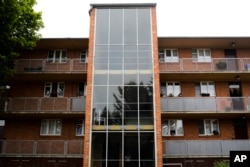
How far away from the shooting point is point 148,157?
756 inches

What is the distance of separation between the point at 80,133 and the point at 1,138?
5.94 metres

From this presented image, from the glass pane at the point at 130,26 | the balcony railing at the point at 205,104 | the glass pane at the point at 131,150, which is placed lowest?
the glass pane at the point at 131,150

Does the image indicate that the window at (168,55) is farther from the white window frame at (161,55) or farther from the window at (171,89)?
the window at (171,89)

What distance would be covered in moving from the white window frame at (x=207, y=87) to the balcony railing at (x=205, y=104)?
1552 millimetres

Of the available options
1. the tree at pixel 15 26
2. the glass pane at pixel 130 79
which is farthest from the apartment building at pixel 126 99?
the tree at pixel 15 26

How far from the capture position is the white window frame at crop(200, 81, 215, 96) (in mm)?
23750

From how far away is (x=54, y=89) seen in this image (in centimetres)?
2392

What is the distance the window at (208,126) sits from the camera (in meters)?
22.6

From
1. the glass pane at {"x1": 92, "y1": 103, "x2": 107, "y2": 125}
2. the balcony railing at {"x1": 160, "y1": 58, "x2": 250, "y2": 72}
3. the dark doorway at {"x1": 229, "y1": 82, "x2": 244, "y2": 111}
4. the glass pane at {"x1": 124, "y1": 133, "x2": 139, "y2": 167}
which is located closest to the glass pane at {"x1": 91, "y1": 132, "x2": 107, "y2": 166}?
the glass pane at {"x1": 92, "y1": 103, "x2": 107, "y2": 125}

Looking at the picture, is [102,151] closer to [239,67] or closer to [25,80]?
[25,80]

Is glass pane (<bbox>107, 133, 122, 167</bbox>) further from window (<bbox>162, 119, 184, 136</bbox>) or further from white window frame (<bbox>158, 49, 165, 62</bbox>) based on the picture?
white window frame (<bbox>158, 49, 165, 62</bbox>)

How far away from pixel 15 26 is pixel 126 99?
8.88 meters

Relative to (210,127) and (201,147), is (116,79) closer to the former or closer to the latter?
(201,147)

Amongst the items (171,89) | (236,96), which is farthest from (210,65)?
(171,89)
